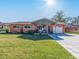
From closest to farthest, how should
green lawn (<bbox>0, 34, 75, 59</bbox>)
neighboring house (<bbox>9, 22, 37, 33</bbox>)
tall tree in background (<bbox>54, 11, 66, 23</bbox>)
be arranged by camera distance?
green lawn (<bbox>0, 34, 75, 59</bbox>)
neighboring house (<bbox>9, 22, 37, 33</bbox>)
tall tree in background (<bbox>54, 11, 66, 23</bbox>)

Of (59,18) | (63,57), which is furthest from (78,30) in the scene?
(63,57)

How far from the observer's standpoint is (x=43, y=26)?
4509 cm

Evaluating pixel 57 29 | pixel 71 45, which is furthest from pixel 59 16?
pixel 71 45

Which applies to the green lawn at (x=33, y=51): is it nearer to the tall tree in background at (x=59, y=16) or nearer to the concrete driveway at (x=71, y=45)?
the concrete driveway at (x=71, y=45)

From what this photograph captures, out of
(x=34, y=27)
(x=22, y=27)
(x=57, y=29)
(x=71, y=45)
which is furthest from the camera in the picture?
(x=22, y=27)

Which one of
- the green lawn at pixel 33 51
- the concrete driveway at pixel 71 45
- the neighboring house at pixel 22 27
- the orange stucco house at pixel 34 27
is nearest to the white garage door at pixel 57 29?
the orange stucco house at pixel 34 27

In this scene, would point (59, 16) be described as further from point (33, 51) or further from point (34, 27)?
point (33, 51)

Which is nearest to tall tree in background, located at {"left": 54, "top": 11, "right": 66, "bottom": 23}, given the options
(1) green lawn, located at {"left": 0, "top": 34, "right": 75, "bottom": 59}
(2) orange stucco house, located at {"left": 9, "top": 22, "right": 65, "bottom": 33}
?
→ (2) orange stucco house, located at {"left": 9, "top": 22, "right": 65, "bottom": 33}

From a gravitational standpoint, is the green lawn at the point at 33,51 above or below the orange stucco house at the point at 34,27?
below

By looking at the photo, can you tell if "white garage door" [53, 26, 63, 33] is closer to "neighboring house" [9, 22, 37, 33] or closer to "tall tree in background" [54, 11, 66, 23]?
"neighboring house" [9, 22, 37, 33]

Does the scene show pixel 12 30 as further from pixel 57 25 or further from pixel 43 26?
pixel 57 25

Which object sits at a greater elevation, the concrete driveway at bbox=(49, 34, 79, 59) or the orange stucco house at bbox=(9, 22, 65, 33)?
the orange stucco house at bbox=(9, 22, 65, 33)

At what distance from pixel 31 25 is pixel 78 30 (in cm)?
1404

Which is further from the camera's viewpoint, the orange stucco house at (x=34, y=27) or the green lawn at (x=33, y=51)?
the orange stucco house at (x=34, y=27)
